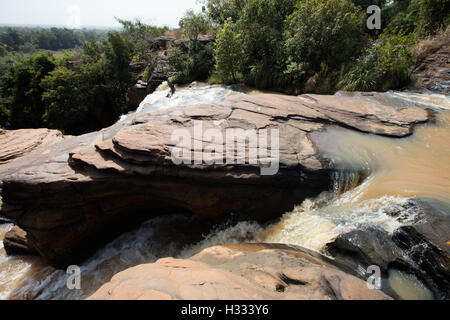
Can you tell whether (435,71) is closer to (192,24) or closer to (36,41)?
(192,24)

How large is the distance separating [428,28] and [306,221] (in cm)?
939

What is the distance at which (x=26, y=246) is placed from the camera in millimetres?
4605

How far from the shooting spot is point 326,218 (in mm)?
3094

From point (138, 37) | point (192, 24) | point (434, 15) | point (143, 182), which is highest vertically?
point (138, 37)

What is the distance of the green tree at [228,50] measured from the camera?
29.1ft

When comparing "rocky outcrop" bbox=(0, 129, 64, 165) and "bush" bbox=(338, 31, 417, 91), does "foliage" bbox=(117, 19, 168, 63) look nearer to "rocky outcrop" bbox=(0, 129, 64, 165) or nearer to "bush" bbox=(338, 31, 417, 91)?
"rocky outcrop" bbox=(0, 129, 64, 165)

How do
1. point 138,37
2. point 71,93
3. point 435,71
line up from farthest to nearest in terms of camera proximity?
point 138,37 < point 71,93 < point 435,71

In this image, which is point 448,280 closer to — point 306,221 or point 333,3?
point 306,221

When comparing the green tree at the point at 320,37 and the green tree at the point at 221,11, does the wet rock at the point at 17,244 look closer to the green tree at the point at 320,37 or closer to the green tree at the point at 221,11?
the green tree at the point at 320,37

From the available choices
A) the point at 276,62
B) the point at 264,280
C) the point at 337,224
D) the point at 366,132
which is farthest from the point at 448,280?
the point at 276,62

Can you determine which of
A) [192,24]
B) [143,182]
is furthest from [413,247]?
[192,24]

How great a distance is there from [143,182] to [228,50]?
25.7 ft

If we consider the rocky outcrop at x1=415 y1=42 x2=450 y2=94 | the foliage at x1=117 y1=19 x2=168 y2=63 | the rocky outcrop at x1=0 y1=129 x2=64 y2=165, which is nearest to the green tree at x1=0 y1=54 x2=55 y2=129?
the foliage at x1=117 y1=19 x2=168 y2=63

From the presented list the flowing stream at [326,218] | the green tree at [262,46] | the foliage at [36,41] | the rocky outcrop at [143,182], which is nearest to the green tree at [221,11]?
the green tree at [262,46]
